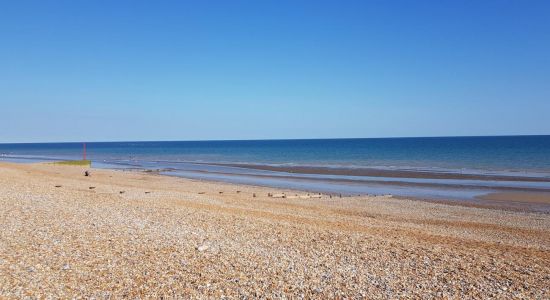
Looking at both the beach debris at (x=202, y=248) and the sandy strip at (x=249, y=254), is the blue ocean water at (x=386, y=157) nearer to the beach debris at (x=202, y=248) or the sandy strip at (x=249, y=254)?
the sandy strip at (x=249, y=254)

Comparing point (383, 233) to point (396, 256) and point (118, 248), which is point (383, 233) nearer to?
point (396, 256)

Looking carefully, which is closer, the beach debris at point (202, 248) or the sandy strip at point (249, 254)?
the sandy strip at point (249, 254)

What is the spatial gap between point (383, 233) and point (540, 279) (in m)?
4.85

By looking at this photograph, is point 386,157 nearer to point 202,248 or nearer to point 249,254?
point 249,254

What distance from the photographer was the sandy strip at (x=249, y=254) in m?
7.58

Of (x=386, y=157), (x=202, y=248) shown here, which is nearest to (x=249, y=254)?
(x=202, y=248)

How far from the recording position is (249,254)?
382 inches

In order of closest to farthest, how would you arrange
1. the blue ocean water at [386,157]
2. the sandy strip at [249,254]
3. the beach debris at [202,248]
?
the sandy strip at [249,254]
the beach debris at [202,248]
the blue ocean water at [386,157]

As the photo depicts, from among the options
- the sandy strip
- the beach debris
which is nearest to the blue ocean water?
the sandy strip

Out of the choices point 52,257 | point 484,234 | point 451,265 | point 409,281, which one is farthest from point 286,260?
point 484,234

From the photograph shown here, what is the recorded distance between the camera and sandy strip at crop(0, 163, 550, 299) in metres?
7.58

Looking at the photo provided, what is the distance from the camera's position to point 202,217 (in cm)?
1428

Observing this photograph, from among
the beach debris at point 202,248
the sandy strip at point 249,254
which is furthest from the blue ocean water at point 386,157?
the beach debris at point 202,248

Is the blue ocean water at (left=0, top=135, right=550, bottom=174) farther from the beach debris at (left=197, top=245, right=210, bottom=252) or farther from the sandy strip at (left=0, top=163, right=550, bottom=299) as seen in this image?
the beach debris at (left=197, top=245, right=210, bottom=252)
